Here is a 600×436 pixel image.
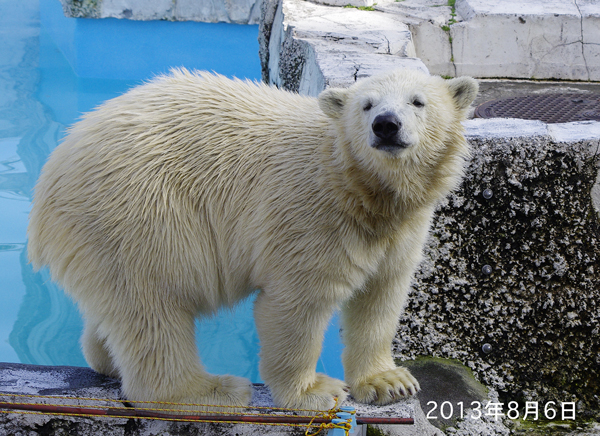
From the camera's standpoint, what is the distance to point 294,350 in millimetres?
1970

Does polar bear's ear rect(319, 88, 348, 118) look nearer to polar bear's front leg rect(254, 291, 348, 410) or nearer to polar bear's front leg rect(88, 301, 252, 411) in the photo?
polar bear's front leg rect(254, 291, 348, 410)

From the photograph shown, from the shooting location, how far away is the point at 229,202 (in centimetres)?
204

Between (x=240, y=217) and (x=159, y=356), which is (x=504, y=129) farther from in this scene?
(x=159, y=356)

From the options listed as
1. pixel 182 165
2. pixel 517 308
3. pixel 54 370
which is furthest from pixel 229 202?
pixel 517 308

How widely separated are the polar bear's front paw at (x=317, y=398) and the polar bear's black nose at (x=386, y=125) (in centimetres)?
97

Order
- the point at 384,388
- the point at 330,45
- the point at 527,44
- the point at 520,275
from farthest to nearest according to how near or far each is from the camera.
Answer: the point at 527,44, the point at 330,45, the point at 520,275, the point at 384,388

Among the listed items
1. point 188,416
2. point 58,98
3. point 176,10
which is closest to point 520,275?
point 188,416

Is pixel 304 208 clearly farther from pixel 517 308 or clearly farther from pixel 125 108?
pixel 517 308

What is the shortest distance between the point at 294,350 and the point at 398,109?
2.95ft

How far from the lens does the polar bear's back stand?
1941mm

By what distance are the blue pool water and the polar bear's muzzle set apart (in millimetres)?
2524

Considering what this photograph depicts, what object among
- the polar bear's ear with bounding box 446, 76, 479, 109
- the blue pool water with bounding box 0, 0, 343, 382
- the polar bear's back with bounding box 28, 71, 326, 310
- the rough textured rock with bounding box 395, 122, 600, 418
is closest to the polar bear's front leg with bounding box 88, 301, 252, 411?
the polar bear's back with bounding box 28, 71, 326, 310

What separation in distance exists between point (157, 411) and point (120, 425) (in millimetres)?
146

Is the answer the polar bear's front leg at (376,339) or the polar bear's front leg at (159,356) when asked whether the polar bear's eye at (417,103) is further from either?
the polar bear's front leg at (159,356)
